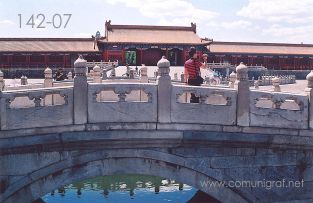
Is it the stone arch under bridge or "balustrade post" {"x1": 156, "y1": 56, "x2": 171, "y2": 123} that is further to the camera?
"balustrade post" {"x1": 156, "y1": 56, "x2": 171, "y2": 123}

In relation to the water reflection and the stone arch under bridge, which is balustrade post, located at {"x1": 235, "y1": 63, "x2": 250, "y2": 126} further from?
the water reflection

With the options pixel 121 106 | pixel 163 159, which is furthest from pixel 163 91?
pixel 163 159

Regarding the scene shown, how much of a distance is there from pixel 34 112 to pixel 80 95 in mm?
875

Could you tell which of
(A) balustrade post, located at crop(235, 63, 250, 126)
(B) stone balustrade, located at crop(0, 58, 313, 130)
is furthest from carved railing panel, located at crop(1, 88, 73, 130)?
(A) balustrade post, located at crop(235, 63, 250, 126)

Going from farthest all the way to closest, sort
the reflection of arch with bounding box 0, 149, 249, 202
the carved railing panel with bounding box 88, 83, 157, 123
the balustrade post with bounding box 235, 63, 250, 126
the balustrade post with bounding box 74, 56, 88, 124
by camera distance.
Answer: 1. the balustrade post with bounding box 235, 63, 250, 126
2. the carved railing panel with bounding box 88, 83, 157, 123
3. the balustrade post with bounding box 74, 56, 88, 124
4. the reflection of arch with bounding box 0, 149, 249, 202

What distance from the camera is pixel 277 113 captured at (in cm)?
795

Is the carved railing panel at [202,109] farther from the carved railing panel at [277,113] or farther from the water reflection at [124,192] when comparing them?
the water reflection at [124,192]

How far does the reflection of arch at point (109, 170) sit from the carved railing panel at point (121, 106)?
622 mm

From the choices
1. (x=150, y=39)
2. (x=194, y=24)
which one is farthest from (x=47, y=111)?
(x=194, y=24)

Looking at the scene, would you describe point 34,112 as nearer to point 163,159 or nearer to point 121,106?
point 121,106

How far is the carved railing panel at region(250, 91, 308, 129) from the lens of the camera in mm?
7891

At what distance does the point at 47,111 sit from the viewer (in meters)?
7.18

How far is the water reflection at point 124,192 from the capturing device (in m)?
14.4

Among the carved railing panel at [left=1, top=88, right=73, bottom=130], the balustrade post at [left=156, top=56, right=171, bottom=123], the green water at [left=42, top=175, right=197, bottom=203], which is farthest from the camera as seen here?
the green water at [left=42, top=175, right=197, bottom=203]
